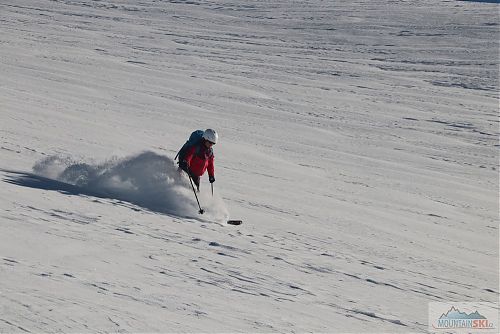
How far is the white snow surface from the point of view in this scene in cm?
668

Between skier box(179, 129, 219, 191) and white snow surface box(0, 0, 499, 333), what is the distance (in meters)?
0.24

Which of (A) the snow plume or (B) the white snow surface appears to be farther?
(A) the snow plume

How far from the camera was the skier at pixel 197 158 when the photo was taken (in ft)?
34.1

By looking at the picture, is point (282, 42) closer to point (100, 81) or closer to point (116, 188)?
point (100, 81)

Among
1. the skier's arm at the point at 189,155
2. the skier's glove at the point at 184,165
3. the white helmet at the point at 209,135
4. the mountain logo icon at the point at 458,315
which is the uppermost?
the white helmet at the point at 209,135

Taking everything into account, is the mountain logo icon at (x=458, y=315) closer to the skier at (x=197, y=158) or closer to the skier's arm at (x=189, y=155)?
the skier at (x=197, y=158)

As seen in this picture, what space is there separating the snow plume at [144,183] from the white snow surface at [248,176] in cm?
3

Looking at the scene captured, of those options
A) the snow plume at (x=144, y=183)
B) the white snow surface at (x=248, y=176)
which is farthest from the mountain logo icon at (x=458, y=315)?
the snow plume at (x=144, y=183)

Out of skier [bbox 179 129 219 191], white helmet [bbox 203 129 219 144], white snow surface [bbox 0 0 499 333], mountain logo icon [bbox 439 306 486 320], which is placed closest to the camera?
white snow surface [bbox 0 0 499 333]

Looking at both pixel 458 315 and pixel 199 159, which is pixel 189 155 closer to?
pixel 199 159

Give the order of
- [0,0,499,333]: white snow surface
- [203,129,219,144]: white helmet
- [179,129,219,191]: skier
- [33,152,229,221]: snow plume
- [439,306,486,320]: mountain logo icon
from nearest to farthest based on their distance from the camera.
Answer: [0,0,499,333]: white snow surface < [439,306,486,320]: mountain logo icon < [203,129,219,144]: white helmet < [33,152,229,221]: snow plume < [179,129,219,191]: skier

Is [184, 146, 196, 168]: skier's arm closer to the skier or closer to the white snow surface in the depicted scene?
the skier

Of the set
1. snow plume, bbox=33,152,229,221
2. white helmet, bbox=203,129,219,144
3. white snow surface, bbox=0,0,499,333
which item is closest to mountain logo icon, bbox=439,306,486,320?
white snow surface, bbox=0,0,499,333

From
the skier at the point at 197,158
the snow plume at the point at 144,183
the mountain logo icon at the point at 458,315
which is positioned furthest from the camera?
the skier at the point at 197,158
